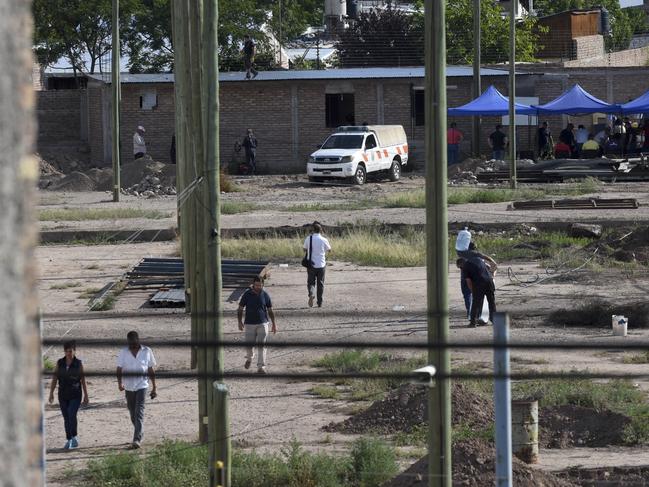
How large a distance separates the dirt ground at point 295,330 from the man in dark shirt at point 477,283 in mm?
361

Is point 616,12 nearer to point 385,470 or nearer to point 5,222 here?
point 385,470

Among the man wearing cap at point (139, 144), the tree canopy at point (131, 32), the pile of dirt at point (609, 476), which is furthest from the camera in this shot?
the tree canopy at point (131, 32)

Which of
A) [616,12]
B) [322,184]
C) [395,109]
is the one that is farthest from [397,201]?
[616,12]

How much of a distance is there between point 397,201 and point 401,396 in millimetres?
22282

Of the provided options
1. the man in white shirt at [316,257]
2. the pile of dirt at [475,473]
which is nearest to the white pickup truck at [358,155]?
the man in white shirt at [316,257]

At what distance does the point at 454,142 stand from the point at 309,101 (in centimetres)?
695

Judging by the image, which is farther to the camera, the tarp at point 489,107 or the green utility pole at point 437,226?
the tarp at point 489,107

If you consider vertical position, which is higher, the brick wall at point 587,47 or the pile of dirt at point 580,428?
the brick wall at point 587,47

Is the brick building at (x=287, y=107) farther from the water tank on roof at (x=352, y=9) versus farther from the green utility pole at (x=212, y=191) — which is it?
the green utility pole at (x=212, y=191)

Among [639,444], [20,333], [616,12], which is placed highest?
[616,12]

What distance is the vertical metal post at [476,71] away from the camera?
135 feet

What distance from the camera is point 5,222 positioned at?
2.28m

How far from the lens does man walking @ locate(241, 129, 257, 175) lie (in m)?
47.4

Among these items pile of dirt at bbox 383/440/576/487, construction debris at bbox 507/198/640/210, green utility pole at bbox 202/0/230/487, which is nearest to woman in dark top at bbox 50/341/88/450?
green utility pole at bbox 202/0/230/487
